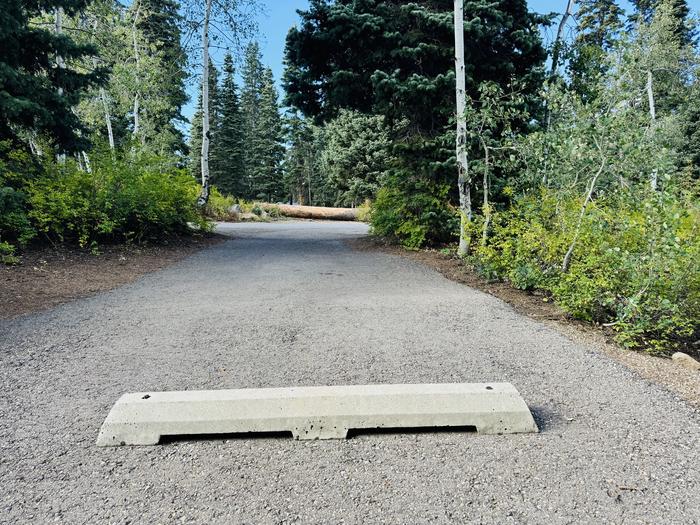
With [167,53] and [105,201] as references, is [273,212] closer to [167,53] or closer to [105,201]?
[167,53]

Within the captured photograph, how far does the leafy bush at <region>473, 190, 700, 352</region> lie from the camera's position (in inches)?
144

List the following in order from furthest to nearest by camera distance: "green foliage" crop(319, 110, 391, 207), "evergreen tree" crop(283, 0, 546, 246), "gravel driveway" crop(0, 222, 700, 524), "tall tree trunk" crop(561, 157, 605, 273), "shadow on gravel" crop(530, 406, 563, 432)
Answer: "green foliage" crop(319, 110, 391, 207)
"evergreen tree" crop(283, 0, 546, 246)
"tall tree trunk" crop(561, 157, 605, 273)
"shadow on gravel" crop(530, 406, 563, 432)
"gravel driveway" crop(0, 222, 700, 524)

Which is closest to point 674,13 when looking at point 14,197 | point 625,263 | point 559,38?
point 559,38

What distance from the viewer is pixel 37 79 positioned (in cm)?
748

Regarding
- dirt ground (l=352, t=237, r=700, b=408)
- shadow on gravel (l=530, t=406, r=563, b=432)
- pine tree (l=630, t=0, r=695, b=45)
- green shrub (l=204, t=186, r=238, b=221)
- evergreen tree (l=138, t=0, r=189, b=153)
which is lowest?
dirt ground (l=352, t=237, r=700, b=408)

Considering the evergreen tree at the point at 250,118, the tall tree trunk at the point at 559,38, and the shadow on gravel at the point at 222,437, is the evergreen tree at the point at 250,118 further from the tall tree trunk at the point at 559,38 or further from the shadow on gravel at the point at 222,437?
the shadow on gravel at the point at 222,437

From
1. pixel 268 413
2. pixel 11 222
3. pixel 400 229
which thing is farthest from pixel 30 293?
pixel 400 229

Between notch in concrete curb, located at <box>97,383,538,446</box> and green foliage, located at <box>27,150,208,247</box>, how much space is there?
261 inches

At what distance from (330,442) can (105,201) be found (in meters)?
7.88

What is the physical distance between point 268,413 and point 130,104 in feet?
67.2

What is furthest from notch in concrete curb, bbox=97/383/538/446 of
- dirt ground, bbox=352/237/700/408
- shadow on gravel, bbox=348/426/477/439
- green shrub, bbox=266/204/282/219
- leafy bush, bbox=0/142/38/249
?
green shrub, bbox=266/204/282/219

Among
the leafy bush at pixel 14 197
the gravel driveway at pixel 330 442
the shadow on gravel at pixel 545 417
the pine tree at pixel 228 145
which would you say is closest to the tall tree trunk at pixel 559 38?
the gravel driveway at pixel 330 442

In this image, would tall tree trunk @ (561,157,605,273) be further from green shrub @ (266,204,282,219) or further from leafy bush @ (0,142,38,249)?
green shrub @ (266,204,282,219)

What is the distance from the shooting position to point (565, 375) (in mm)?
3008
